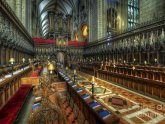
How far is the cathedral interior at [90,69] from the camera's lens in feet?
8.72

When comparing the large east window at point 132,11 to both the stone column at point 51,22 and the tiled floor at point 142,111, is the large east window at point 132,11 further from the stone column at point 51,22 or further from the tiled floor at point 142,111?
the tiled floor at point 142,111

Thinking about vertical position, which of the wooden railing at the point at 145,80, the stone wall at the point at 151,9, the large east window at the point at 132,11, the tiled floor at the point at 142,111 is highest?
the large east window at the point at 132,11

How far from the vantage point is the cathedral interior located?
266 centimetres

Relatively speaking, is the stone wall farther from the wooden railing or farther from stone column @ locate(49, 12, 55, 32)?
stone column @ locate(49, 12, 55, 32)

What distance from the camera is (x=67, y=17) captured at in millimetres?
33719

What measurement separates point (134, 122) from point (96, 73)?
895 cm

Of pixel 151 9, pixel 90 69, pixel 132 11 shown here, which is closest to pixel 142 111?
pixel 90 69

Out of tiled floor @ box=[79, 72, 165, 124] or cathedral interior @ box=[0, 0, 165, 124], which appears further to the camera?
tiled floor @ box=[79, 72, 165, 124]

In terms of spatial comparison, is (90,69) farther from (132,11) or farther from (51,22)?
(51,22)

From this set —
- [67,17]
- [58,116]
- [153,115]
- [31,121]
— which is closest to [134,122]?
[153,115]

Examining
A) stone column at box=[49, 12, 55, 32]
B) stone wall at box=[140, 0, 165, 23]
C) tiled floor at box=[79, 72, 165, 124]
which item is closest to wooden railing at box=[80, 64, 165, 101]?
tiled floor at box=[79, 72, 165, 124]

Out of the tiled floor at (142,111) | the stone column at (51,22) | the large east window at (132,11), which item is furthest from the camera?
the stone column at (51,22)

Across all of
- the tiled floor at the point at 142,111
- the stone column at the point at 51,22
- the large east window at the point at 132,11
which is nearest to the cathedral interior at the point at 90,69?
the tiled floor at the point at 142,111

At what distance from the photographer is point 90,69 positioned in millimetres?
13992
